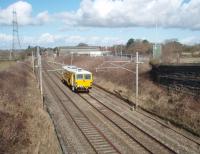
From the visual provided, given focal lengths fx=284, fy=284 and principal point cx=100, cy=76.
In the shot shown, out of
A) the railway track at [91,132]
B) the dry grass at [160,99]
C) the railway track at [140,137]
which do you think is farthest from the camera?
the dry grass at [160,99]

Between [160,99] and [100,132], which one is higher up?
[160,99]

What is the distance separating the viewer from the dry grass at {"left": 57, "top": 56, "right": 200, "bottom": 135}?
2134 cm

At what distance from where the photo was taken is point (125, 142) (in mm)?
16859

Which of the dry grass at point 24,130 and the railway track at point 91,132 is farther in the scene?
→ the railway track at point 91,132

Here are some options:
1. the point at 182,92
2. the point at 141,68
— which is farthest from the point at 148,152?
the point at 141,68

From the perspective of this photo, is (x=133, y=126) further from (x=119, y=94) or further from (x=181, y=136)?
(x=119, y=94)

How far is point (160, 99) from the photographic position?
1121 inches

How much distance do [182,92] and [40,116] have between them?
13.9 meters

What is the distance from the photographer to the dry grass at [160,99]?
70.0 feet

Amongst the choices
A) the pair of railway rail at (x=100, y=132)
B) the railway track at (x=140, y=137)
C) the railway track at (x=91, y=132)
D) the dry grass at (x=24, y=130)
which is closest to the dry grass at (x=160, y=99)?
the railway track at (x=140, y=137)

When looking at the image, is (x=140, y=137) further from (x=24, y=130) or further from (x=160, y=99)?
(x=160, y=99)

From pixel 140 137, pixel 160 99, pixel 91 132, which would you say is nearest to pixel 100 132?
pixel 91 132

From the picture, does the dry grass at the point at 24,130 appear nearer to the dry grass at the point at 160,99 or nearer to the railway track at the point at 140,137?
the railway track at the point at 140,137

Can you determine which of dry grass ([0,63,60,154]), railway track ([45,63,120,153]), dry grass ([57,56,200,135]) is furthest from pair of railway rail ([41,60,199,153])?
dry grass ([57,56,200,135])
